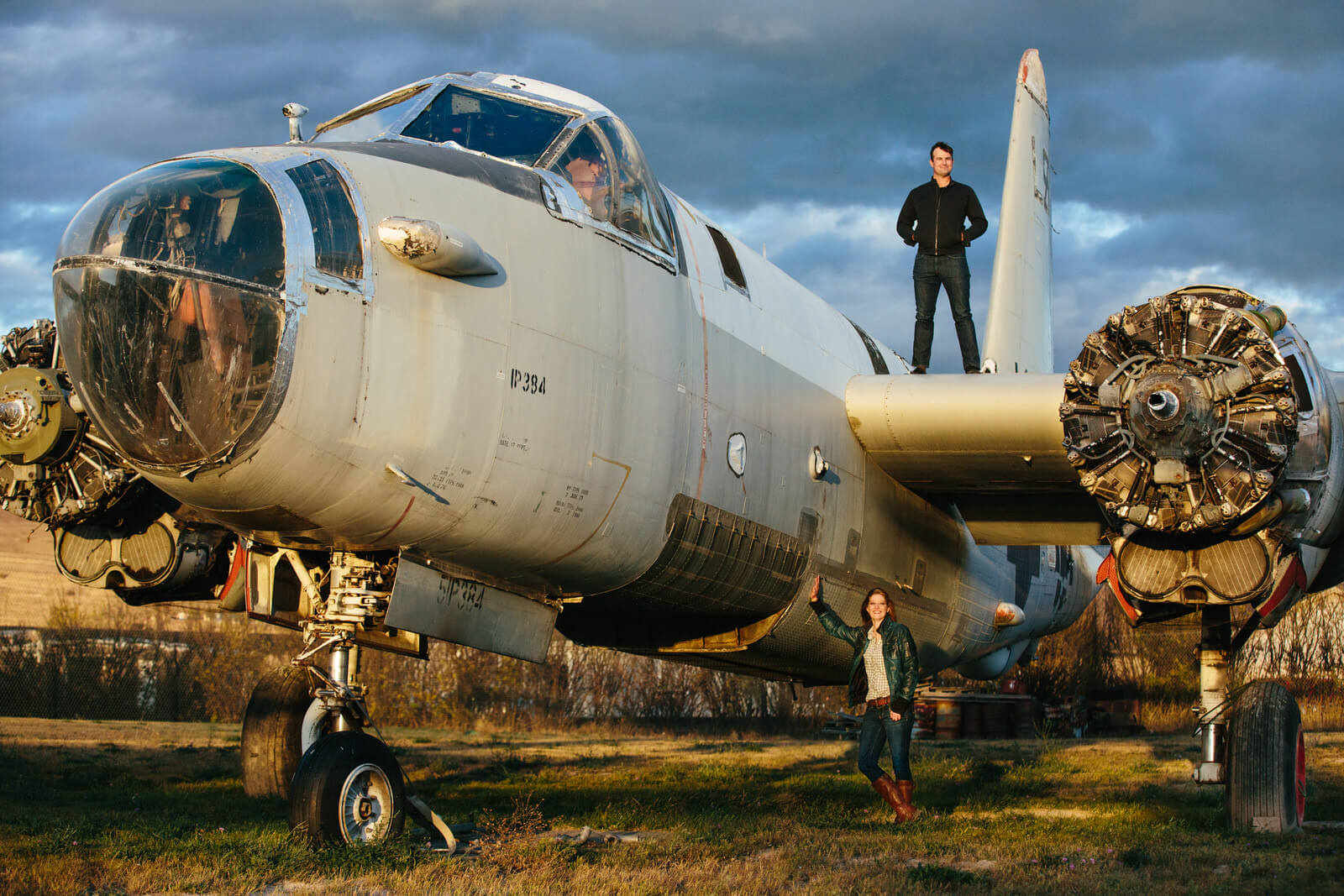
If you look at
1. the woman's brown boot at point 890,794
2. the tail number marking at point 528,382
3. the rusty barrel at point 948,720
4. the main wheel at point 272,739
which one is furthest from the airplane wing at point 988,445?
the rusty barrel at point 948,720

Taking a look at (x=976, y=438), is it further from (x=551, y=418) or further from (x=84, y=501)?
(x=84, y=501)

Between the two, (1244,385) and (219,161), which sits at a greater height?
(219,161)

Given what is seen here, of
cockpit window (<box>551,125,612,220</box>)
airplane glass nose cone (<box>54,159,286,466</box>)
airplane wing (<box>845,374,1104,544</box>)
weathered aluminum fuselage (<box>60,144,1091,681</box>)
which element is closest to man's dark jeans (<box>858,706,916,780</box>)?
weathered aluminum fuselage (<box>60,144,1091,681</box>)

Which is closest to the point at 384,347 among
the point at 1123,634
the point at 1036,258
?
the point at 1036,258

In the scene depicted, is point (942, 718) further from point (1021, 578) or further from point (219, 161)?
point (219, 161)

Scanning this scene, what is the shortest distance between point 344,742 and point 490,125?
4077mm

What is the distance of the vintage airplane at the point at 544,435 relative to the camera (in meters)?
6.45

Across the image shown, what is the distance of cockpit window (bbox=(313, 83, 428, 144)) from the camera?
28.1 feet

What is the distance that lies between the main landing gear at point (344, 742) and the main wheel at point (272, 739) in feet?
7.64

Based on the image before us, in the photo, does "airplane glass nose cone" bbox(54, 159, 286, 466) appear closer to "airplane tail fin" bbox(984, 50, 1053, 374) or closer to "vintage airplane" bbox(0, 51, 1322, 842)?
"vintage airplane" bbox(0, 51, 1322, 842)

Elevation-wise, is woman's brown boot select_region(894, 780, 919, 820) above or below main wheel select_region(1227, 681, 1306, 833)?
below

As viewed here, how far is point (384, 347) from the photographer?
666cm

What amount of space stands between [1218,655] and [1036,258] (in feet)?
27.6

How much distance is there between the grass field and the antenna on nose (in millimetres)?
4407
